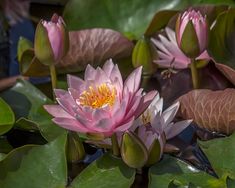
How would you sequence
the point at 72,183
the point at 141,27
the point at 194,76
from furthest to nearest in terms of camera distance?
1. the point at 141,27
2. the point at 194,76
3. the point at 72,183

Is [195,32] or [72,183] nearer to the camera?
[72,183]

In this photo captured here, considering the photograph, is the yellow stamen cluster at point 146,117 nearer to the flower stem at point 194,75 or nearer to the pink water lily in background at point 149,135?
the pink water lily in background at point 149,135

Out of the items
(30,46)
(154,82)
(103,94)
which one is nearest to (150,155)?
(103,94)

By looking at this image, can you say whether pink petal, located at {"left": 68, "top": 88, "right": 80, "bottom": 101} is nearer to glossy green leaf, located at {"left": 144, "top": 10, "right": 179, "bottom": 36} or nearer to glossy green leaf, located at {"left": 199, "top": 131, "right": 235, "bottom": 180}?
glossy green leaf, located at {"left": 199, "top": 131, "right": 235, "bottom": 180}

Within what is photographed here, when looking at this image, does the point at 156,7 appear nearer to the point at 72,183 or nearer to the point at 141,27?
the point at 141,27

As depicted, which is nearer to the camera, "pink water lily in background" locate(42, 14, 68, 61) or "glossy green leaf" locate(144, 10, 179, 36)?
"pink water lily in background" locate(42, 14, 68, 61)

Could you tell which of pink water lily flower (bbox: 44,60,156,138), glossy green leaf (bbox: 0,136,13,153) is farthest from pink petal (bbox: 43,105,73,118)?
glossy green leaf (bbox: 0,136,13,153)
